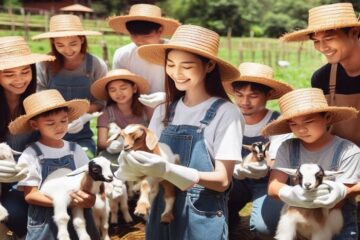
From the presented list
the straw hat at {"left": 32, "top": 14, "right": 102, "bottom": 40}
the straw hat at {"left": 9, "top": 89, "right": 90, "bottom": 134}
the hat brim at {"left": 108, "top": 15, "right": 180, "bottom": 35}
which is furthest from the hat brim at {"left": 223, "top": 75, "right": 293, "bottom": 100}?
the straw hat at {"left": 32, "top": 14, "right": 102, "bottom": 40}

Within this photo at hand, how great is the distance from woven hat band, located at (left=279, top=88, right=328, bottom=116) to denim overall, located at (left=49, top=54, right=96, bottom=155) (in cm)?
239

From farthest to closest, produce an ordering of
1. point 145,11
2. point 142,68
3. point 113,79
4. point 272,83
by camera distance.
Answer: point 145,11, point 142,68, point 113,79, point 272,83

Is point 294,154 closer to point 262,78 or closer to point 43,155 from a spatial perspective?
point 262,78

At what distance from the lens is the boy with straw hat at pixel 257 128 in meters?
3.85

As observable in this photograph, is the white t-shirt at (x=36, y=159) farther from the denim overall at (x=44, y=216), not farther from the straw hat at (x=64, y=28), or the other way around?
the straw hat at (x=64, y=28)

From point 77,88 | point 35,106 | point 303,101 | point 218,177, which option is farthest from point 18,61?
point 303,101

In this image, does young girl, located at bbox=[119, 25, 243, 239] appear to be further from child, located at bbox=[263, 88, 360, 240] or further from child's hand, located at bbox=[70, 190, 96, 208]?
child's hand, located at bbox=[70, 190, 96, 208]

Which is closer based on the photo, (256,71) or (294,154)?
(294,154)

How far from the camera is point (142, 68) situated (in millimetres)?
5344

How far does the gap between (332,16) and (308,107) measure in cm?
72

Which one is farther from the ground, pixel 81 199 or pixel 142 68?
pixel 142 68

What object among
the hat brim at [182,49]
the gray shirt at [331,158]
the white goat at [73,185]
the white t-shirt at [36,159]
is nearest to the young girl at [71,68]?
the white t-shirt at [36,159]

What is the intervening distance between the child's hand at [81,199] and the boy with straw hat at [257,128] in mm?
1067

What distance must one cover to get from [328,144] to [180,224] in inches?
41.9
